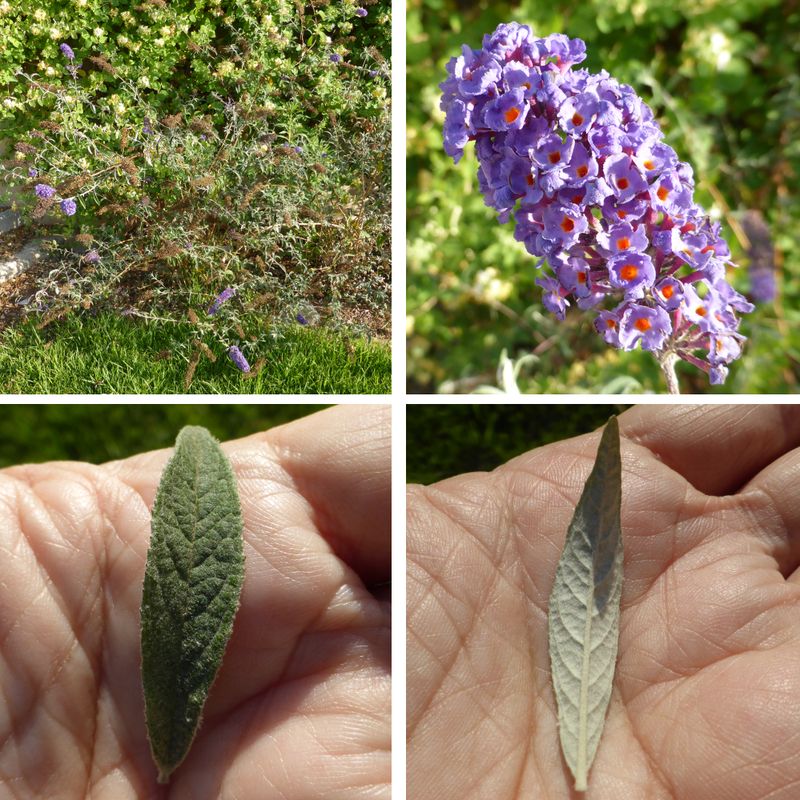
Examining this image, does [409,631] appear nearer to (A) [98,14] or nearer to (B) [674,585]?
(B) [674,585]

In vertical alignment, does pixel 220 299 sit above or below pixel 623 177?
below

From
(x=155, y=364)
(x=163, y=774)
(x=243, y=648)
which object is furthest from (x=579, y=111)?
(x=163, y=774)

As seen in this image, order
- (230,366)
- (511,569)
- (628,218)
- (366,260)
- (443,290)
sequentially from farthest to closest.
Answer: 1. (443,290)
2. (366,260)
3. (230,366)
4. (511,569)
5. (628,218)

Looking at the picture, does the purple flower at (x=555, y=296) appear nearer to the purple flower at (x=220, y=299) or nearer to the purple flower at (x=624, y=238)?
the purple flower at (x=624, y=238)

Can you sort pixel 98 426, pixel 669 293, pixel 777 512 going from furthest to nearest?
1. pixel 98 426
2. pixel 777 512
3. pixel 669 293

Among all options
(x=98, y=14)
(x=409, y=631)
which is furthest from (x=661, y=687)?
(x=98, y=14)

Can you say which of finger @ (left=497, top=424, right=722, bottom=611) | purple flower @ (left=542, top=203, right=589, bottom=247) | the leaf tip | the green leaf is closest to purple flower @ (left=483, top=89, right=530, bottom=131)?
purple flower @ (left=542, top=203, right=589, bottom=247)

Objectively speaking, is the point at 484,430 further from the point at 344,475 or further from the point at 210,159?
the point at 210,159
